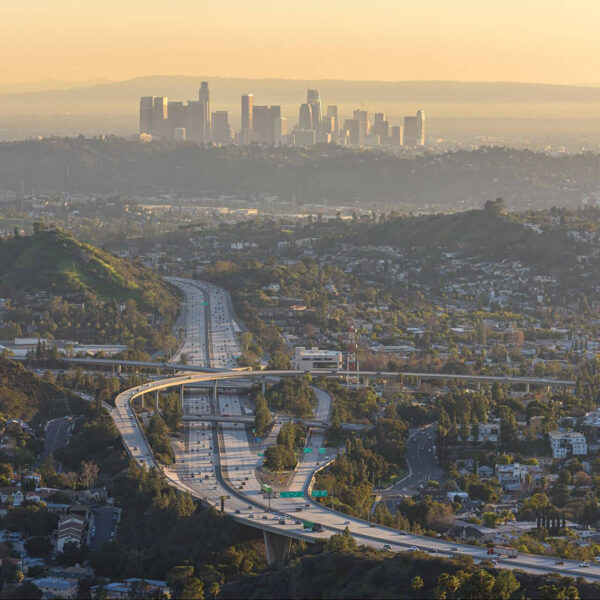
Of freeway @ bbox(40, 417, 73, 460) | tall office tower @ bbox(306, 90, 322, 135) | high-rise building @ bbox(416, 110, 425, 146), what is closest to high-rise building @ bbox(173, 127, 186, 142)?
tall office tower @ bbox(306, 90, 322, 135)

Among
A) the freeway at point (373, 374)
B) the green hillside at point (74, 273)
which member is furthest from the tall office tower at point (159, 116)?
the freeway at point (373, 374)

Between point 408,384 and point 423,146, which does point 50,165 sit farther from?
point 408,384

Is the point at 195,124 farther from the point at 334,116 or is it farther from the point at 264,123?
the point at 334,116

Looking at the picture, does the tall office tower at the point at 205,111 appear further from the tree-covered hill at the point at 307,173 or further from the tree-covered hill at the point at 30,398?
the tree-covered hill at the point at 30,398

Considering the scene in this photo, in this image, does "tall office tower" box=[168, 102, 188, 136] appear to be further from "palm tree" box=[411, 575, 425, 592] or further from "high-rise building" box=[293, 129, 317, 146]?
"palm tree" box=[411, 575, 425, 592]

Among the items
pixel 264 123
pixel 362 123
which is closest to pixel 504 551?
pixel 264 123

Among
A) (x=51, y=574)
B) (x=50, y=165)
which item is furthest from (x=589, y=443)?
(x=50, y=165)
